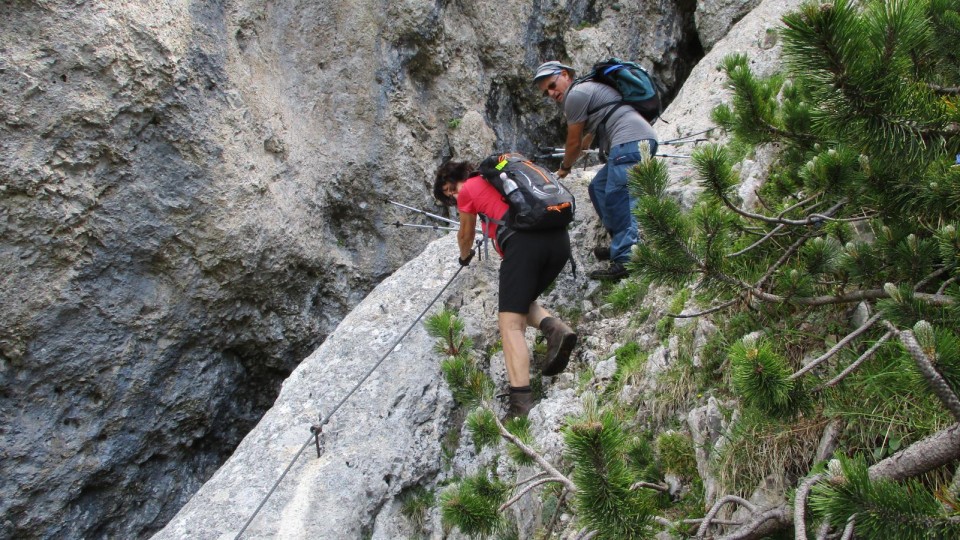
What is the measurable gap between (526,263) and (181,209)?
12.9 feet

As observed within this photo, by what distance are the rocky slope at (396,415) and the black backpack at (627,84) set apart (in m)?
0.93

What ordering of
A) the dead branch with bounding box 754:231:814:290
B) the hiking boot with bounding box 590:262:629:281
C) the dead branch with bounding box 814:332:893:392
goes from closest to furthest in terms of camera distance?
1. the dead branch with bounding box 814:332:893:392
2. the dead branch with bounding box 754:231:814:290
3. the hiking boot with bounding box 590:262:629:281

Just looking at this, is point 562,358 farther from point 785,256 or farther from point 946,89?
point 946,89

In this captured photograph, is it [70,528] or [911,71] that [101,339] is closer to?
[70,528]

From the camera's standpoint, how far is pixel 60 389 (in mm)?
7270

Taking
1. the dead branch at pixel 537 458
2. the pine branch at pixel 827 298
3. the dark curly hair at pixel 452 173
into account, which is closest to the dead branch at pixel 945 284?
the pine branch at pixel 827 298

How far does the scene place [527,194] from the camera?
17.5ft

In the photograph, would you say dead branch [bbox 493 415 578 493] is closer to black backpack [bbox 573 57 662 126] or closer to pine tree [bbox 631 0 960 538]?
pine tree [bbox 631 0 960 538]

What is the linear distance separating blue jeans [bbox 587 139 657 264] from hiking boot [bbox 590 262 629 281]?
9cm

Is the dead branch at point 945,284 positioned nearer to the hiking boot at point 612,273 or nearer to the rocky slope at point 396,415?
the rocky slope at point 396,415

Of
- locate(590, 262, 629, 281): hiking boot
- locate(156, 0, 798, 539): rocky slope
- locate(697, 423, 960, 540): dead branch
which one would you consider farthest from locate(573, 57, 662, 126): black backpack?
locate(697, 423, 960, 540): dead branch

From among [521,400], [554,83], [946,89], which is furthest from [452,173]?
[946,89]

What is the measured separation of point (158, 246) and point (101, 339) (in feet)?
3.41

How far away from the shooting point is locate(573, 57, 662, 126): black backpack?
6.42 m
